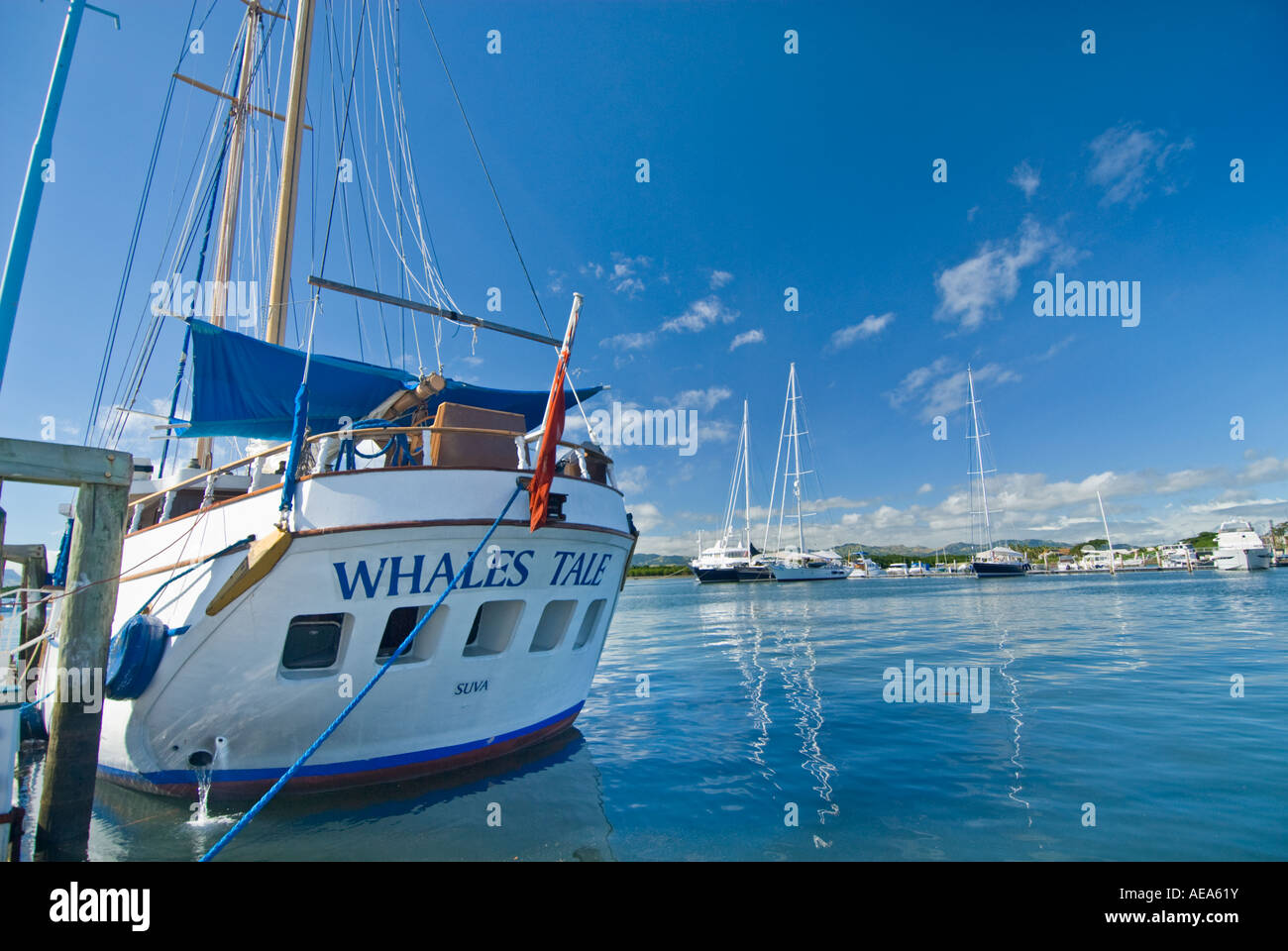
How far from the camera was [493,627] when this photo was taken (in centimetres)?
827

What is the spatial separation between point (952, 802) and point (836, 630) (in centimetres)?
2030

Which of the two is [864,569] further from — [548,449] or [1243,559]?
[548,449]

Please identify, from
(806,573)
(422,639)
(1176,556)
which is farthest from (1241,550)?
(422,639)

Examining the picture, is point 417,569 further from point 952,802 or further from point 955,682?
point 955,682

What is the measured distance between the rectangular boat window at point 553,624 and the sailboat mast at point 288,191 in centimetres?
800

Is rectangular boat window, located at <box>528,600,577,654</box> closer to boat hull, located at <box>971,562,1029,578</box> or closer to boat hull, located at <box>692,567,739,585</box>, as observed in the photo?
boat hull, located at <box>692,567,739,585</box>

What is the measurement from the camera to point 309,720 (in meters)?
7.08

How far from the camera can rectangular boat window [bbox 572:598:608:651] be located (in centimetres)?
959

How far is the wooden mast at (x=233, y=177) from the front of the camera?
1738cm
